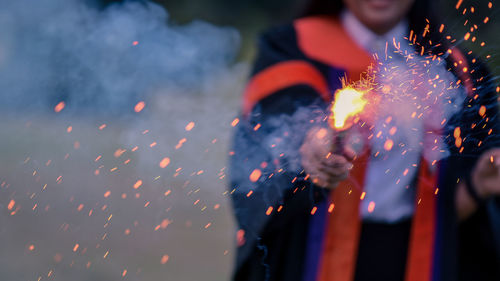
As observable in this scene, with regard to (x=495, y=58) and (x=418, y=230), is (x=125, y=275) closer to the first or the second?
(x=418, y=230)

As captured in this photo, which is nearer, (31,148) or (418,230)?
(418,230)

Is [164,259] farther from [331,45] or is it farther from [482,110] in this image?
[482,110]

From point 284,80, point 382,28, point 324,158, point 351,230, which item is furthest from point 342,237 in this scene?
point 382,28

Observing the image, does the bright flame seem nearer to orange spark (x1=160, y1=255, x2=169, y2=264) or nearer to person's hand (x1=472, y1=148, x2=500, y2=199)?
person's hand (x1=472, y1=148, x2=500, y2=199)

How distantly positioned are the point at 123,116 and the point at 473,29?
1151 millimetres

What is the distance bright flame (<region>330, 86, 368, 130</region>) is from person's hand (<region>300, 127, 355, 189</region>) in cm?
3

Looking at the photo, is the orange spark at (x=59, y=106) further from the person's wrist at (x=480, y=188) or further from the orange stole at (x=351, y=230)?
the person's wrist at (x=480, y=188)

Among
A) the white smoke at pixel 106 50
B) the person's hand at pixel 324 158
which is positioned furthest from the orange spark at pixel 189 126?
the person's hand at pixel 324 158

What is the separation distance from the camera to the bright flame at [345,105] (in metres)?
1.09

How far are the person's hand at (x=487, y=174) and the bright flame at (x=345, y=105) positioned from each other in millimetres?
345

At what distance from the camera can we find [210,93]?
1.74 meters

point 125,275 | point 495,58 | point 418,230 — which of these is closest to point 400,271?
point 418,230

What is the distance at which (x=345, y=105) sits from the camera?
1163mm

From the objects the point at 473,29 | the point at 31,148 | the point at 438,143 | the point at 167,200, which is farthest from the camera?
the point at 31,148
